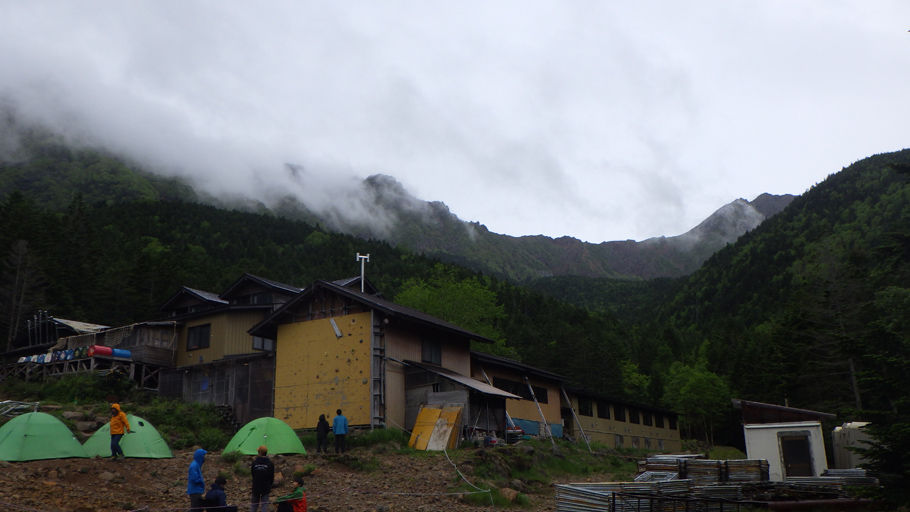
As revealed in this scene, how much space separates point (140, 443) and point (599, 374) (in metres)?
50.9

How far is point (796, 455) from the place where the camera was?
79.7ft

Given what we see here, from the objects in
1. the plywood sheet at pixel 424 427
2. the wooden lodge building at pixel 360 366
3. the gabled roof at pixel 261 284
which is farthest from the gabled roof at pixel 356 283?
the plywood sheet at pixel 424 427

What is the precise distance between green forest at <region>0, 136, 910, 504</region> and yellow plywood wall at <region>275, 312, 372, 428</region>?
1796cm

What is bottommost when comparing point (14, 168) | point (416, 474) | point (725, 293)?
point (416, 474)

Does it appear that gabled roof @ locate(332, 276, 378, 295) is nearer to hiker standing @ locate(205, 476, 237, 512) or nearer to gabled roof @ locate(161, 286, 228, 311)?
gabled roof @ locate(161, 286, 228, 311)

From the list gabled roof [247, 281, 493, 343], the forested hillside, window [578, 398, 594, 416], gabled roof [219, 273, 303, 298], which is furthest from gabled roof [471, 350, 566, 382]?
the forested hillside

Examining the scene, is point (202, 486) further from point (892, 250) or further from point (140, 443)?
point (892, 250)

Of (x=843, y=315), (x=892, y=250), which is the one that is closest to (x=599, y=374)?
(x=843, y=315)

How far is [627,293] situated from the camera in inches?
6914

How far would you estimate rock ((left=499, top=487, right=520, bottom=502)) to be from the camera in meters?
19.0

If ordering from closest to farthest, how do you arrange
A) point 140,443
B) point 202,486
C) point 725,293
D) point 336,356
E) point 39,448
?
1. point 202,486
2. point 39,448
3. point 140,443
4. point 336,356
5. point 725,293

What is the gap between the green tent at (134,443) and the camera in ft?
64.6

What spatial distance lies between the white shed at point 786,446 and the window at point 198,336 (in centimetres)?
3117

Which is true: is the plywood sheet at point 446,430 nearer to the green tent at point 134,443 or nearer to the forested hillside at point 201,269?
the green tent at point 134,443
